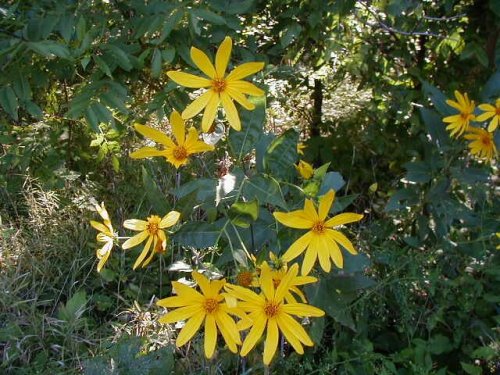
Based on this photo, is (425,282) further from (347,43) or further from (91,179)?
(91,179)

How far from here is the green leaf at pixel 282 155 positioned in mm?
1454

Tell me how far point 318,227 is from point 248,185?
0.18m

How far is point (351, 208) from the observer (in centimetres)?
297

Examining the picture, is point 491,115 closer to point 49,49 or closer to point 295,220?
point 295,220

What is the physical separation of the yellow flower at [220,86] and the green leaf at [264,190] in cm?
12

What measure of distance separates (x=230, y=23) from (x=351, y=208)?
1.41 meters

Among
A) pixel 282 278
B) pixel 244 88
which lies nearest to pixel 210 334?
pixel 282 278

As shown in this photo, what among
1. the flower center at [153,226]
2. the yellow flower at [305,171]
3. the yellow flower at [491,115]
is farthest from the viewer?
the yellow flower at [491,115]

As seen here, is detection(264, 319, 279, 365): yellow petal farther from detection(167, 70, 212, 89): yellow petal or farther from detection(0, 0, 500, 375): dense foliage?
detection(167, 70, 212, 89): yellow petal

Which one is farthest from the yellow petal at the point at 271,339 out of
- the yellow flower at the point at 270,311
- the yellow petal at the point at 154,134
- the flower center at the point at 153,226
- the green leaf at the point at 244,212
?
the yellow petal at the point at 154,134

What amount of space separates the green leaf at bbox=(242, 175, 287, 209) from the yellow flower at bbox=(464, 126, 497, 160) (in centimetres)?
87

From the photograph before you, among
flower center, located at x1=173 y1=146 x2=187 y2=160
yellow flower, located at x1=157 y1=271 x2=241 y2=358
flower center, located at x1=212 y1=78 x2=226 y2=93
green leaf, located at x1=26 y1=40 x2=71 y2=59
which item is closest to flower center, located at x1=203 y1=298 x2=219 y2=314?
yellow flower, located at x1=157 y1=271 x2=241 y2=358

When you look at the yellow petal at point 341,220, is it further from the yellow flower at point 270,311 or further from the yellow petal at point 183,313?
the yellow petal at point 183,313

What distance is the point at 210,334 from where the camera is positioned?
4.05 feet
